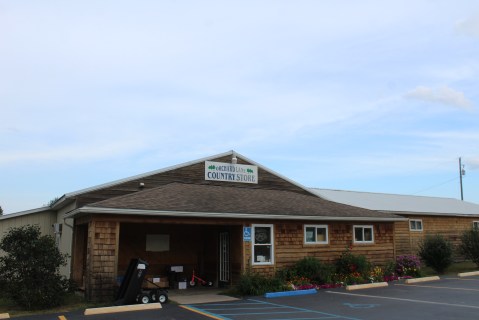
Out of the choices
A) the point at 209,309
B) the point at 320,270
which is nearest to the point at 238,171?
the point at 320,270

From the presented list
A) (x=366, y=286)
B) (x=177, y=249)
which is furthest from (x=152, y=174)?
(x=366, y=286)

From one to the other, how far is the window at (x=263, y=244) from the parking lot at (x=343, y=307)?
221 centimetres

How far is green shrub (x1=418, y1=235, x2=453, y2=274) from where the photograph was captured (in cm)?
1989

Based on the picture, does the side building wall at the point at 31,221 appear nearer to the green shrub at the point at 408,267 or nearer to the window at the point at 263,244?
the window at the point at 263,244

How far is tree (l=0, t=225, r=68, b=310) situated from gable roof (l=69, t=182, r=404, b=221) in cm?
156

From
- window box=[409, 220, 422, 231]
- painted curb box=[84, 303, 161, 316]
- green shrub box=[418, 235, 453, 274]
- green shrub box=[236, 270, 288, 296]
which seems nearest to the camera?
painted curb box=[84, 303, 161, 316]

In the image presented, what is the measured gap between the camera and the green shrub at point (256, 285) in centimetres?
1457

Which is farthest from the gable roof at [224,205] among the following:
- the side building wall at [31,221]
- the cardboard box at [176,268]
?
the side building wall at [31,221]

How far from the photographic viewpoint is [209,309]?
11.9 metres

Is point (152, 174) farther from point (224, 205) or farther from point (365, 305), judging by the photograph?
point (365, 305)

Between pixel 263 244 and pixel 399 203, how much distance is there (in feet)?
50.6

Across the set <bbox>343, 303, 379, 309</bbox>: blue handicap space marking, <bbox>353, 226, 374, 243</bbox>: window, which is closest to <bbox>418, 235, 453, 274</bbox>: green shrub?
<bbox>353, 226, 374, 243</bbox>: window

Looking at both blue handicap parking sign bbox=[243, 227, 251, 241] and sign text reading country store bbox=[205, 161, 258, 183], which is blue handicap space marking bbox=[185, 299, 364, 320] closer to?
blue handicap parking sign bbox=[243, 227, 251, 241]

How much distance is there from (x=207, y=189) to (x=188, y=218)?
11.3 ft
